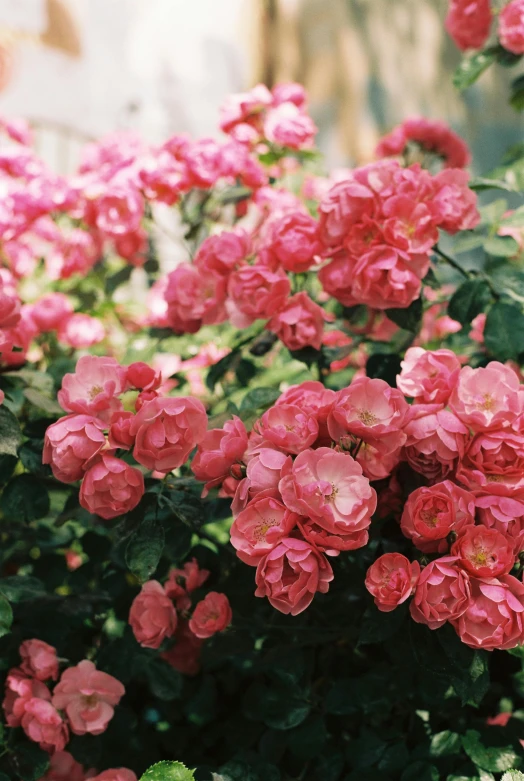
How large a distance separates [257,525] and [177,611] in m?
0.32

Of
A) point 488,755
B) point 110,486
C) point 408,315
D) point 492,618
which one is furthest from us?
point 408,315

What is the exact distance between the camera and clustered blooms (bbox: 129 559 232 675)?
0.90 meters

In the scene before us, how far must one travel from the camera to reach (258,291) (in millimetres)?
969

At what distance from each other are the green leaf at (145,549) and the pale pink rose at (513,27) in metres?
0.99

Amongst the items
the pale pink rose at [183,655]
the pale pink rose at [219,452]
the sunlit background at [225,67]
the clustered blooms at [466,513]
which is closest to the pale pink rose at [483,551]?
the clustered blooms at [466,513]

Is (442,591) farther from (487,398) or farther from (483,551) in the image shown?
(487,398)

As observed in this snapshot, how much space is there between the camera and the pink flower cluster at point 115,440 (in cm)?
77

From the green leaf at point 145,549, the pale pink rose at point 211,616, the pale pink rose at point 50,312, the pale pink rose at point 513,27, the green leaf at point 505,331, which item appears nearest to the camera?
the green leaf at point 145,549

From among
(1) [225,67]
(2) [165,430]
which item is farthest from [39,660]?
(1) [225,67]

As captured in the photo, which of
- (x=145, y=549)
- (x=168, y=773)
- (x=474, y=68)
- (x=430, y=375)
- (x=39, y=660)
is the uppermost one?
(x=474, y=68)

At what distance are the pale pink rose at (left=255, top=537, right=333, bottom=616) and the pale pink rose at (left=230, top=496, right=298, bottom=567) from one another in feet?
0.04

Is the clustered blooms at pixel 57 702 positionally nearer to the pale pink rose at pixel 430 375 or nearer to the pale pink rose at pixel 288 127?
the pale pink rose at pixel 430 375

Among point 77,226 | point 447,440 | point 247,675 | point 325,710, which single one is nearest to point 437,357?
point 447,440

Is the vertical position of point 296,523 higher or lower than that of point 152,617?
higher
